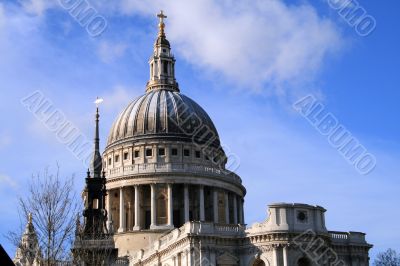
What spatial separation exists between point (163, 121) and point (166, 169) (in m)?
9.08

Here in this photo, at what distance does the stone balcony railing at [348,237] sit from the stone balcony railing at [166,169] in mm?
24002

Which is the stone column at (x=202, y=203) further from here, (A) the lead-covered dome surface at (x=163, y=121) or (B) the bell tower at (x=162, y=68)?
(B) the bell tower at (x=162, y=68)

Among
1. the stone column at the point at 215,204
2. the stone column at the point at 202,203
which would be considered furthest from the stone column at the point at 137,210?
the stone column at the point at 215,204

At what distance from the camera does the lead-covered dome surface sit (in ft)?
320

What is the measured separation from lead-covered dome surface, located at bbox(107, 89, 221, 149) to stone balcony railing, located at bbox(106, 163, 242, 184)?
5.18m

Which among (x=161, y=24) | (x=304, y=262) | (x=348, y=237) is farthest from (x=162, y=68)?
(x=304, y=262)

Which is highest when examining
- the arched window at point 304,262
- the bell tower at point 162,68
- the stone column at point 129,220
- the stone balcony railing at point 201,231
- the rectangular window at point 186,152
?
the bell tower at point 162,68

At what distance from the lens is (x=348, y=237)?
245 ft

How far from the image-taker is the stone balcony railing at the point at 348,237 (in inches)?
2904

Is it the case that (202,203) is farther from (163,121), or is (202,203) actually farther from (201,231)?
(201,231)

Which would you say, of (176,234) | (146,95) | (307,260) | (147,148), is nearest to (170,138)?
(147,148)

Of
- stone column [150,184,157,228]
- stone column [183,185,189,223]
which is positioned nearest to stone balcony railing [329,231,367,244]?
stone column [183,185,189,223]

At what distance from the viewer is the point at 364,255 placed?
244 ft

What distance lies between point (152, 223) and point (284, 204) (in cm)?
2632
